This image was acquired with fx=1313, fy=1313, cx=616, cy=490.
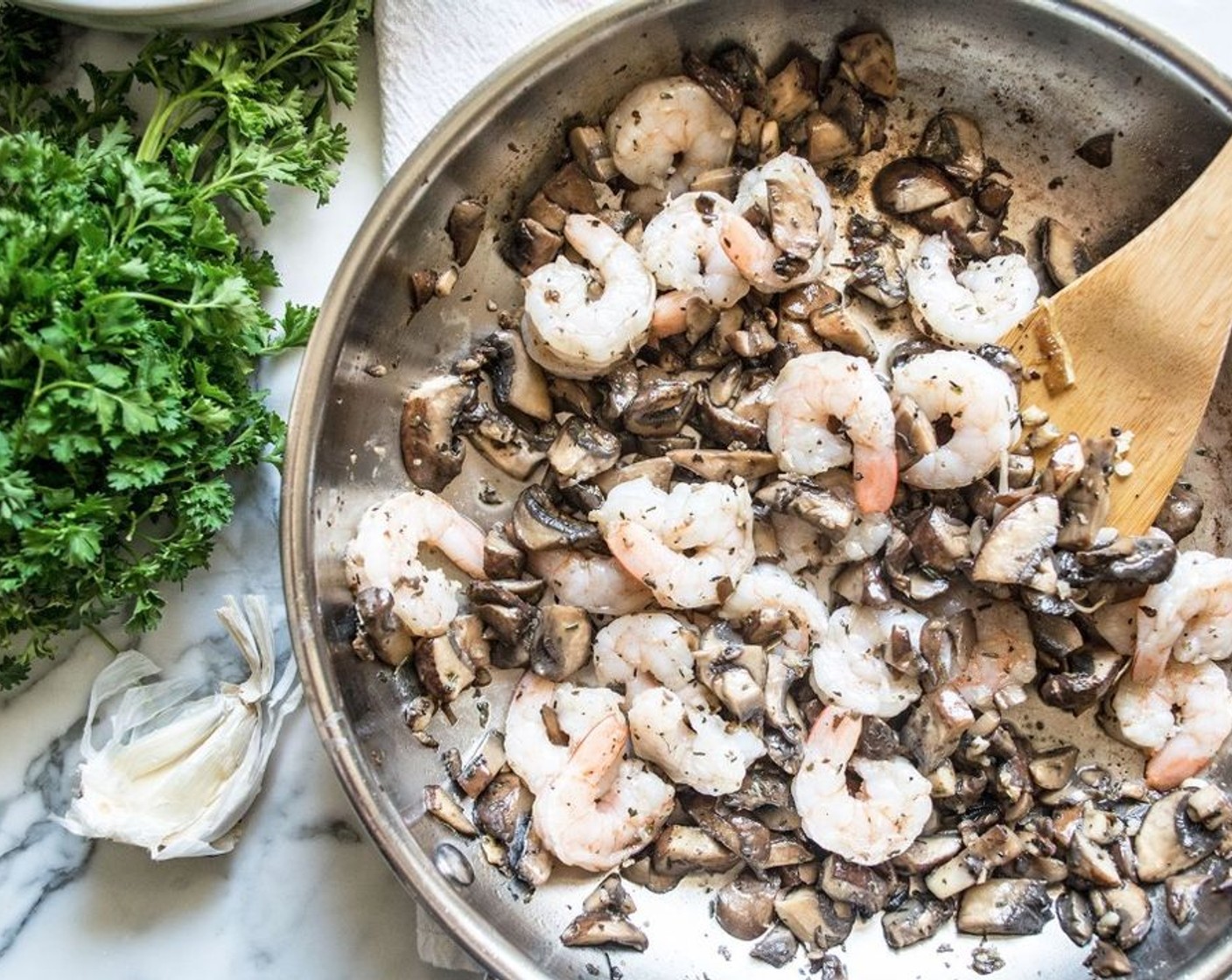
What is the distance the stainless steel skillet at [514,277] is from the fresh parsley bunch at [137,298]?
16 cm

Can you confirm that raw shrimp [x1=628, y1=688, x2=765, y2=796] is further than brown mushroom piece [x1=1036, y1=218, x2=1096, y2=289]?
No

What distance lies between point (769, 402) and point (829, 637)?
440 mm

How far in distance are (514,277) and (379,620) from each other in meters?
0.68

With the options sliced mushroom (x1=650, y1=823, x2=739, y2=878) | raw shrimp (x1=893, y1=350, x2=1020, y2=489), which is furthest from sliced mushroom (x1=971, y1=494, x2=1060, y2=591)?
sliced mushroom (x1=650, y1=823, x2=739, y2=878)

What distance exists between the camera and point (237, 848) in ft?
8.06

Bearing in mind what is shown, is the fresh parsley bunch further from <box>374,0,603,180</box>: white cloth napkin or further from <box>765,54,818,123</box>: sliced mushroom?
<box>765,54,818,123</box>: sliced mushroom

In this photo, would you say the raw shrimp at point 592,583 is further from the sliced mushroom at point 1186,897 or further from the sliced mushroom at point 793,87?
the sliced mushroom at point 1186,897

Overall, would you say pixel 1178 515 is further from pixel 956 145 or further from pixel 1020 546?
pixel 956 145

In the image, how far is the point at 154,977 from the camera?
2.45 m

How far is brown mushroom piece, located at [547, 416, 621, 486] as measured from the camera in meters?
2.38

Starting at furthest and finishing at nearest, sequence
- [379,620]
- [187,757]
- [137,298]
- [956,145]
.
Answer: [956,145] < [187,757] < [379,620] < [137,298]

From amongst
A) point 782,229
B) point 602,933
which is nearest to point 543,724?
point 602,933

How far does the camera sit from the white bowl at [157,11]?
205cm

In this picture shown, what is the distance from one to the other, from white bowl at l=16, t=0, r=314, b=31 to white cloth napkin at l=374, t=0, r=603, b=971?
0.21 m
